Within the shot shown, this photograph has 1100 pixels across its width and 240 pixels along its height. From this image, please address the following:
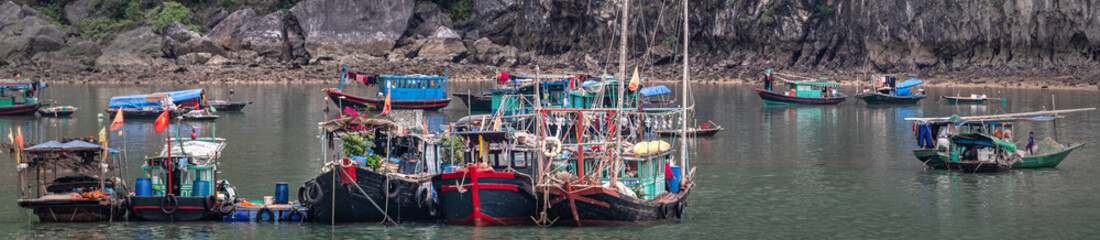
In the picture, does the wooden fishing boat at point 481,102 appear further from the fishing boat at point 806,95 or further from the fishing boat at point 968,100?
the fishing boat at point 968,100

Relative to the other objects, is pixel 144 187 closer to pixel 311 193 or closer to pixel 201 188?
pixel 201 188

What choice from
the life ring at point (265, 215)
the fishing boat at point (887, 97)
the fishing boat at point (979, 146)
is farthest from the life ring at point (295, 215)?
the fishing boat at point (887, 97)

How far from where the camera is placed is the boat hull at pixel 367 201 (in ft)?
104

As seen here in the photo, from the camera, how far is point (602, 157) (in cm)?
3206

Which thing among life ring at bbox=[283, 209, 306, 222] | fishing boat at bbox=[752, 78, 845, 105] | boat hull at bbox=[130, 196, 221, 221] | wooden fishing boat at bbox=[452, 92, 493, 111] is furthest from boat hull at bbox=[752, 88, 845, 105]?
boat hull at bbox=[130, 196, 221, 221]

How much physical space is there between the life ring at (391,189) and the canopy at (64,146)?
7.66 metres

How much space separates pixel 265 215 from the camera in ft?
108

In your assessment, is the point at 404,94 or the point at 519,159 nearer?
the point at 519,159

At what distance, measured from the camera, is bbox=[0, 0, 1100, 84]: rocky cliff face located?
10831cm

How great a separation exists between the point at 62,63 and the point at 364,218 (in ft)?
321

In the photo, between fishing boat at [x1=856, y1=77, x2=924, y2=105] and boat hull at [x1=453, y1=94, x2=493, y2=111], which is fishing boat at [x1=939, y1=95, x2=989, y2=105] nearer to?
fishing boat at [x1=856, y1=77, x2=924, y2=105]

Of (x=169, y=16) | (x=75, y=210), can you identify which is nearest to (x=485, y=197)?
(x=75, y=210)

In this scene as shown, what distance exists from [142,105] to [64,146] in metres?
42.4

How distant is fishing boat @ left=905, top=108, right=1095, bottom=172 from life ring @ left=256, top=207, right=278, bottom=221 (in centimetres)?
2372
